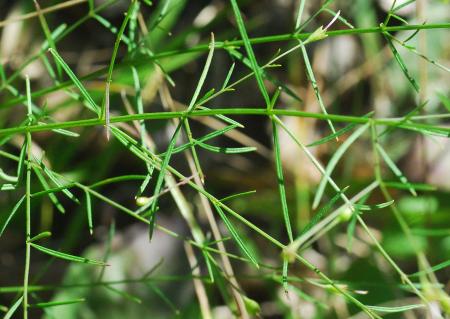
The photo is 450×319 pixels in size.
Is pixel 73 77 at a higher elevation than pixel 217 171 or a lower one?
higher

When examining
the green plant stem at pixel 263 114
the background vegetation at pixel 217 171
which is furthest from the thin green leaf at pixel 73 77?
the background vegetation at pixel 217 171

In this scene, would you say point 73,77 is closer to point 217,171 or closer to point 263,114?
point 263,114

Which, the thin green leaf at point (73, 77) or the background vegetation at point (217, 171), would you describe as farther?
the background vegetation at point (217, 171)

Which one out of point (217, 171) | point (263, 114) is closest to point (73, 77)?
point (263, 114)

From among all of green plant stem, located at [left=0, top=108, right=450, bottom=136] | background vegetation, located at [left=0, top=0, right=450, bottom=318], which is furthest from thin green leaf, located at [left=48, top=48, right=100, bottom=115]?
background vegetation, located at [left=0, top=0, right=450, bottom=318]

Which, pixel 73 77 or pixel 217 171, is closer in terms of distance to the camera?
pixel 73 77

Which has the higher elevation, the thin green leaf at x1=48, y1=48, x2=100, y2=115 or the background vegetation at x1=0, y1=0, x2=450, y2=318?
the thin green leaf at x1=48, y1=48, x2=100, y2=115

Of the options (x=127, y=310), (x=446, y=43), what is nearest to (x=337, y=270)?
(x=127, y=310)

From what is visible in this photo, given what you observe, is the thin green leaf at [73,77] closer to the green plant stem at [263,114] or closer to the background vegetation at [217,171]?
the green plant stem at [263,114]

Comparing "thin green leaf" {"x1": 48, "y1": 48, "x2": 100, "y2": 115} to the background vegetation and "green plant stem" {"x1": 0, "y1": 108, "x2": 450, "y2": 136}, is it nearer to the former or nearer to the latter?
"green plant stem" {"x1": 0, "y1": 108, "x2": 450, "y2": 136}

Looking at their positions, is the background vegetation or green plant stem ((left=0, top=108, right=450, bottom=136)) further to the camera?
the background vegetation

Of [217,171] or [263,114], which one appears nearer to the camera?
[263,114]
